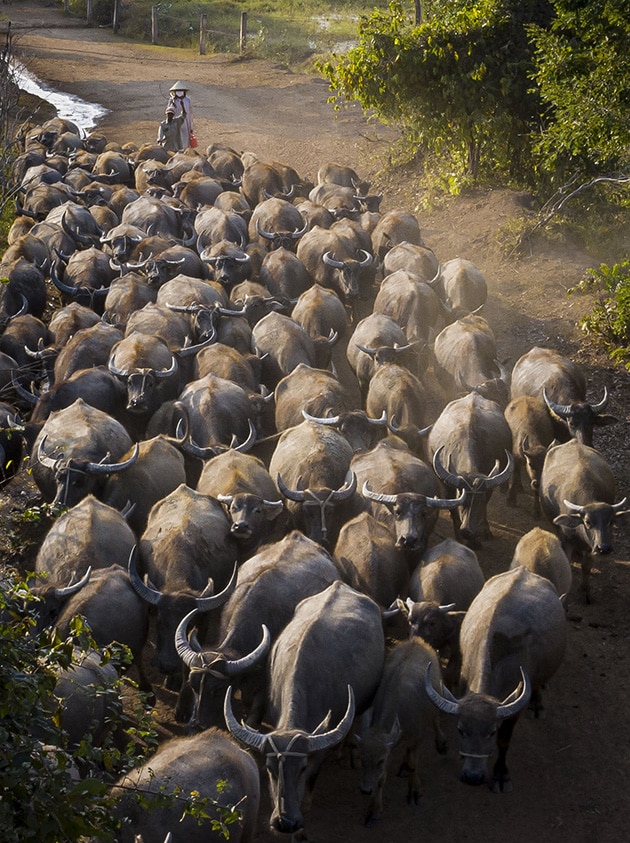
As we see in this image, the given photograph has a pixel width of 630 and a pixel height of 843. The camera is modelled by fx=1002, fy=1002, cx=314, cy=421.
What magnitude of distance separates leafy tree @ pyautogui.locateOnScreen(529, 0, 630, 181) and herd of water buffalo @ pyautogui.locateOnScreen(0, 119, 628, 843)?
2.91m

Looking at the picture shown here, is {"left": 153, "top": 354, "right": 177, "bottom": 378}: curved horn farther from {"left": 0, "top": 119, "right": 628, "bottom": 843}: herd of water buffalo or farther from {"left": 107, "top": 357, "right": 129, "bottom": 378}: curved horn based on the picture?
{"left": 107, "top": 357, "right": 129, "bottom": 378}: curved horn

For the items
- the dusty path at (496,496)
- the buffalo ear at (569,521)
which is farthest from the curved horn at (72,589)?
the buffalo ear at (569,521)

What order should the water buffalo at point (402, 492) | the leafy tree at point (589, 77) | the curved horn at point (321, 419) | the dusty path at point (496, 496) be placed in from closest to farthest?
the dusty path at point (496, 496) < the water buffalo at point (402, 492) < the curved horn at point (321, 419) < the leafy tree at point (589, 77)

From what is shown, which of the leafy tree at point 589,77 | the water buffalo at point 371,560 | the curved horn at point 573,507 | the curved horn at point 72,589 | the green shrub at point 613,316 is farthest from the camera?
the leafy tree at point 589,77

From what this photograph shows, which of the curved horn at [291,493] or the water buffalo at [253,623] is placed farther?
the curved horn at [291,493]

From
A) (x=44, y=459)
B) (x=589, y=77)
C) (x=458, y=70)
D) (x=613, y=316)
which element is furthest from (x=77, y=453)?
(x=458, y=70)

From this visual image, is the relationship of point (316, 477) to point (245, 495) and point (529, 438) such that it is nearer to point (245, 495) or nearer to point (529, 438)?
point (245, 495)

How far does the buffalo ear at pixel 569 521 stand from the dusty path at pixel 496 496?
839 millimetres

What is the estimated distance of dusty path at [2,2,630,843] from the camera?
7.88m

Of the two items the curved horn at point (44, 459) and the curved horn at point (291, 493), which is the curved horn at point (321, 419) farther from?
the curved horn at point (44, 459)

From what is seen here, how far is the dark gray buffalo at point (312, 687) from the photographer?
7.15m

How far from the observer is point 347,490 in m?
10.3

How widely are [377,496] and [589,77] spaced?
31.4 ft

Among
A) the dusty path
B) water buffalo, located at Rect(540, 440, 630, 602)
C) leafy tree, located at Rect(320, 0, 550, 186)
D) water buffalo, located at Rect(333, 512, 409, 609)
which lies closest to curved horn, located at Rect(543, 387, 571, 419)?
water buffalo, located at Rect(540, 440, 630, 602)
